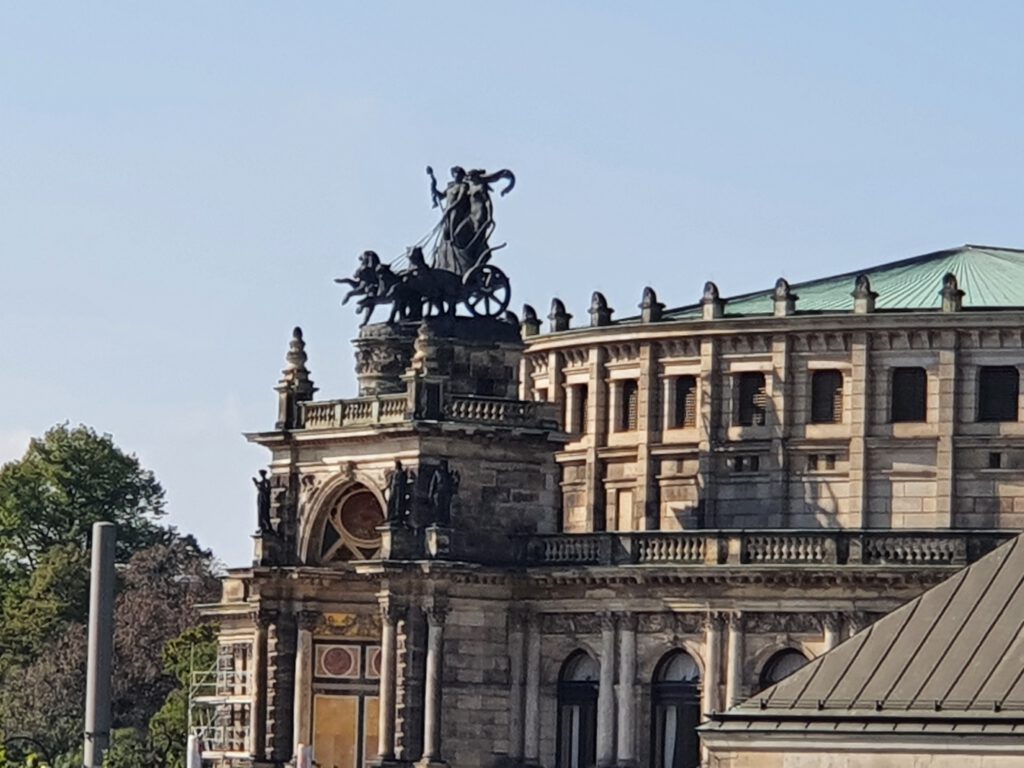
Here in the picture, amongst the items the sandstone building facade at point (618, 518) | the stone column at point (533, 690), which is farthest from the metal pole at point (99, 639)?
the stone column at point (533, 690)

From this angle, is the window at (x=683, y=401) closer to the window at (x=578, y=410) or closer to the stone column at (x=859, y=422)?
the window at (x=578, y=410)

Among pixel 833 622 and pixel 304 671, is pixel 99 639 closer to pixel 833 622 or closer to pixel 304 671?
pixel 833 622

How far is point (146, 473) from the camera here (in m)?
189

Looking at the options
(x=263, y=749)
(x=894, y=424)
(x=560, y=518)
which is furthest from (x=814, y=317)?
(x=263, y=749)

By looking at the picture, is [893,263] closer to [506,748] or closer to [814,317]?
[814,317]

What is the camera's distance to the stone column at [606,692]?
12156cm

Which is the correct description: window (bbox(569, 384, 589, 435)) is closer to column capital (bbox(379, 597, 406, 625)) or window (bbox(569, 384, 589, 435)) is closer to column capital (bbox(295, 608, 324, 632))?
column capital (bbox(295, 608, 324, 632))

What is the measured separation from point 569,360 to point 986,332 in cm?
1599

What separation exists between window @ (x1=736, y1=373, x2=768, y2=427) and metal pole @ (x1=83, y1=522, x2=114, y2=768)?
79.2 metres

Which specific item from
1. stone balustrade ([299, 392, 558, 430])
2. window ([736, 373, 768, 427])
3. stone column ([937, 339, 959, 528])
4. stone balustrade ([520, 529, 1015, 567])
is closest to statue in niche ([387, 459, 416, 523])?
stone balustrade ([299, 392, 558, 430])

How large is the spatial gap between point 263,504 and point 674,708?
14.5 m

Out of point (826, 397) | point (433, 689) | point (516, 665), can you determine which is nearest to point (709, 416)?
point (826, 397)

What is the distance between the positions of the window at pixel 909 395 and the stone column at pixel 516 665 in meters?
15.1

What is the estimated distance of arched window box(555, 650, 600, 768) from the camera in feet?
404
